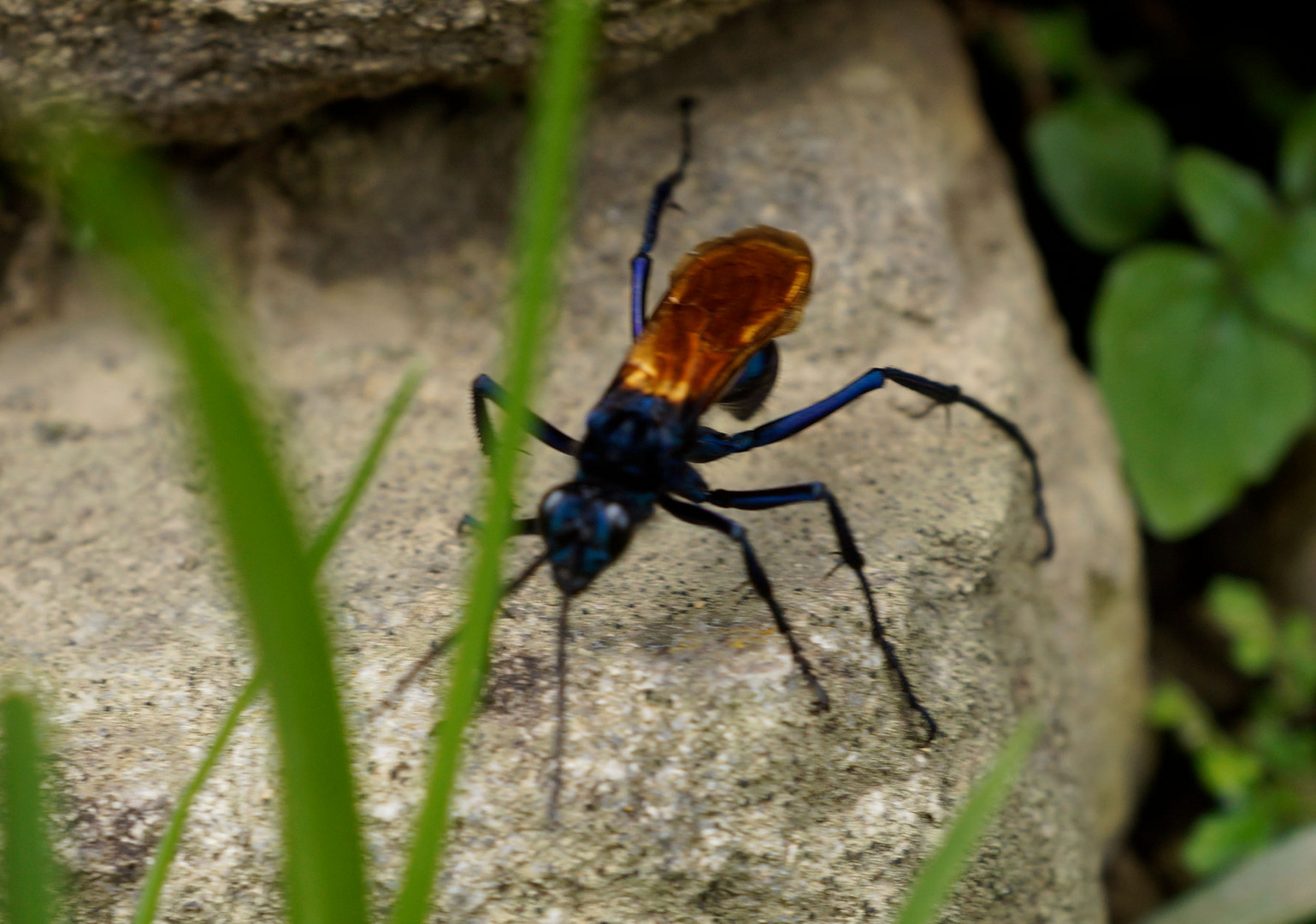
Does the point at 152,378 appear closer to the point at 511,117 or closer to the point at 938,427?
the point at 511,117

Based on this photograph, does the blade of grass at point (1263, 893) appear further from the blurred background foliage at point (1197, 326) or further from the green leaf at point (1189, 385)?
the green leaf at point (1189, 385)

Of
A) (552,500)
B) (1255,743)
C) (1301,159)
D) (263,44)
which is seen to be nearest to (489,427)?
(552,500)

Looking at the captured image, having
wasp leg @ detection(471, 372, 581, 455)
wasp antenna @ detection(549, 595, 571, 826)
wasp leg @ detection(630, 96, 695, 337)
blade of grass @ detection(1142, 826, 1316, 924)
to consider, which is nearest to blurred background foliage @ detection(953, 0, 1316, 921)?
blade of grass @ detection(1142, 826, 1316, 924)

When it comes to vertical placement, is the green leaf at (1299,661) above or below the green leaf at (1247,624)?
below

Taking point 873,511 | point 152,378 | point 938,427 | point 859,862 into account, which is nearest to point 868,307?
point 938,427

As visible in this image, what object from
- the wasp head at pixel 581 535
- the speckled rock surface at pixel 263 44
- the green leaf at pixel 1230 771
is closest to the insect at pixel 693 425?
the wasp head at pixel 581 535

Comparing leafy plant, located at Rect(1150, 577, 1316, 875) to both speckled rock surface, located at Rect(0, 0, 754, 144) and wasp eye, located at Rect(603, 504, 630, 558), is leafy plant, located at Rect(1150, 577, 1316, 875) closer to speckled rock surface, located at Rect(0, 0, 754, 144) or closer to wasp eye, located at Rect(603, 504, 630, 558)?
wasp eye, located at Rect(603, 504, 630, 558)

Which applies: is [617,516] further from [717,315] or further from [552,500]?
[717,315]
